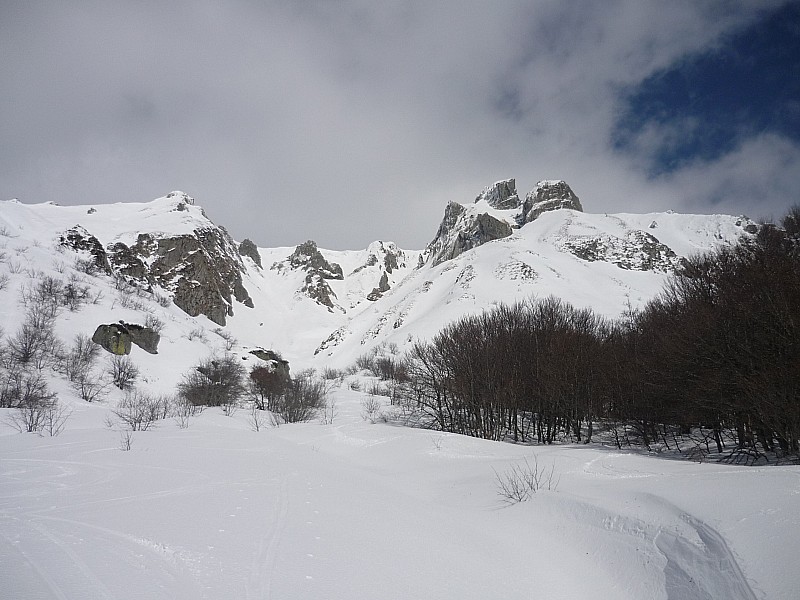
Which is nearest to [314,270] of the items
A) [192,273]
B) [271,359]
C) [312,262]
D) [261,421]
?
[312,262]

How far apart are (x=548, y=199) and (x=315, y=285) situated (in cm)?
8485

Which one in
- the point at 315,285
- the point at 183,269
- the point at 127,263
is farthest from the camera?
the point at 315,285

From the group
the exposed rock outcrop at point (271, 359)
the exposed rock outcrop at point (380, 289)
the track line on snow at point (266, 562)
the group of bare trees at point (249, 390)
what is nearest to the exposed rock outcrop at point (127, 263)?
the exposed rock outcrop at point (271, 359)

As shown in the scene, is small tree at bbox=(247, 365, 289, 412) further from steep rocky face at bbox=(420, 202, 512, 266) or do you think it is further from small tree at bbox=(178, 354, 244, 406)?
steep rocky face at bbox=(420, 202, 512, 266)

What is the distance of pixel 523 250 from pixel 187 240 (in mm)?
71224

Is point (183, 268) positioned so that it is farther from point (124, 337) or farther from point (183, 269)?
point (124, 337)

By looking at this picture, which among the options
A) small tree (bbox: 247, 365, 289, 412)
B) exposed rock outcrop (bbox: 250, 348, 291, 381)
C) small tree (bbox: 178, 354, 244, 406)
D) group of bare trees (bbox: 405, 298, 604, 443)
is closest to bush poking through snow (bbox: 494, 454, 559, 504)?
group of bare trees (bbox: 405, 298, 604, 443)

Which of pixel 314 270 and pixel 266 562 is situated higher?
pixel 314 270

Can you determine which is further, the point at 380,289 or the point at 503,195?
the point at 380,289

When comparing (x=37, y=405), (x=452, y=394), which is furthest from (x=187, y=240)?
(x=452, y=394)

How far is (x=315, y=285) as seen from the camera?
454ft

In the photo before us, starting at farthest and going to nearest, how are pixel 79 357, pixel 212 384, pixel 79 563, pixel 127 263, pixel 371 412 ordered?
pixel 127 263
pixel 212 384
pixel 371 412
pixel 79 357
pixel 79 563

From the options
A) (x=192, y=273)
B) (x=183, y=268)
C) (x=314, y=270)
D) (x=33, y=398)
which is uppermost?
(x=314, y=270)

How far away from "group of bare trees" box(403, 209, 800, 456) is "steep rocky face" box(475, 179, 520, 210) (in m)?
126
